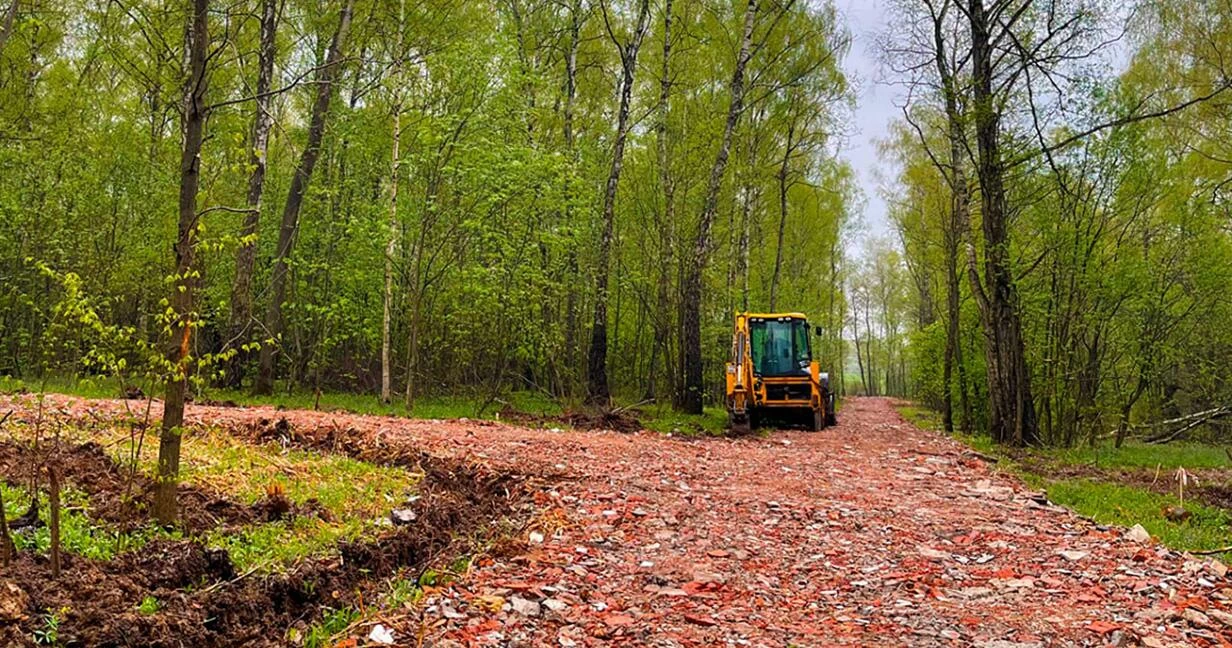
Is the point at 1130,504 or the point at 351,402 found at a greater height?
the point at 351,402

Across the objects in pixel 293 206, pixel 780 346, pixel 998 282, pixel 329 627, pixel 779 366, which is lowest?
pixel 329 627

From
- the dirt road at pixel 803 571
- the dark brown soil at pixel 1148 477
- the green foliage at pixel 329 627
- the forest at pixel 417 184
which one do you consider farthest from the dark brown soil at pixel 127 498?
the dark brown soil at pixel 1148 477

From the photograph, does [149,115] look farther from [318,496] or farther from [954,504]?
[954,504]

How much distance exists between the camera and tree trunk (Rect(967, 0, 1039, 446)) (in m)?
13.5

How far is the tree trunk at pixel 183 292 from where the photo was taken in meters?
3.84

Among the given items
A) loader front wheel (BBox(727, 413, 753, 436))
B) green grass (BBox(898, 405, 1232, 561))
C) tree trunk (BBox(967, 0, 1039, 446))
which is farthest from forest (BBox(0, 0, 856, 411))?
green grass (BBox(898, 405, 1232, 561))

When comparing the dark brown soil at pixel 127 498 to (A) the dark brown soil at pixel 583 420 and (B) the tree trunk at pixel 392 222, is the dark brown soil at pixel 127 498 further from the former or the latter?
(B) the tree trunk at pixel 392 222

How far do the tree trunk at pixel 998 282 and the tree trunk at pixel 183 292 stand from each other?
13.2 meters

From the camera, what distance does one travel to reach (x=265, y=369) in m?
14.8

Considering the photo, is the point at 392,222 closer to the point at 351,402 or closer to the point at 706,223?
the point at 351,402

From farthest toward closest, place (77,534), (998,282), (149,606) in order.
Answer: (998,282)
(77,534)
(149,606)

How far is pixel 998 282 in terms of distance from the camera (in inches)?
535

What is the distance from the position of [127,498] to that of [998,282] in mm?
14065

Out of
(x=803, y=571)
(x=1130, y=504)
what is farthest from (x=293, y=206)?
(x=1130, y=504)
